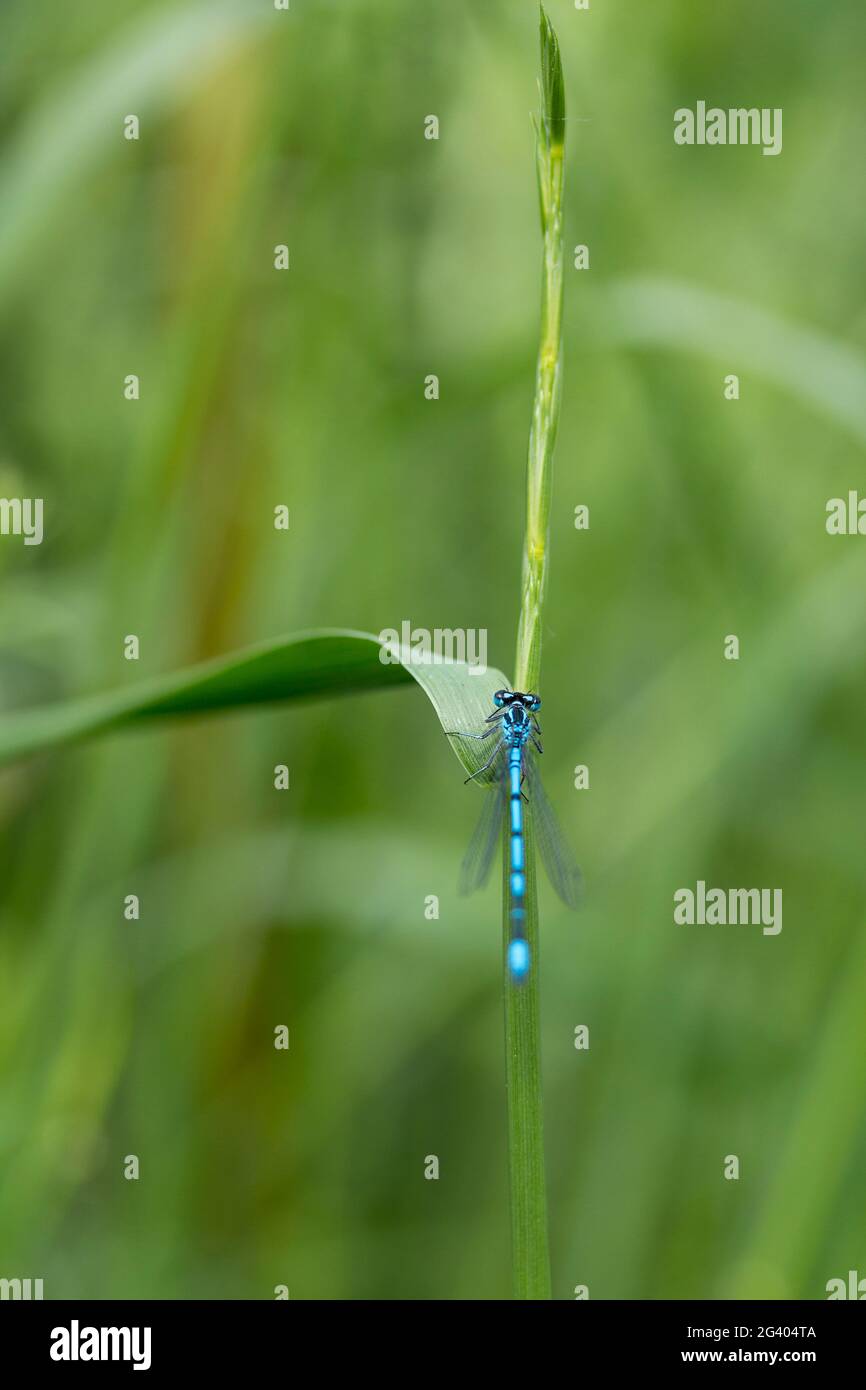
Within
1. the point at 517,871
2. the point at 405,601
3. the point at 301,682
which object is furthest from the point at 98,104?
the point at 517,871

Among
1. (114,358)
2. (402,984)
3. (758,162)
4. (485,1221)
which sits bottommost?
(485,1221)

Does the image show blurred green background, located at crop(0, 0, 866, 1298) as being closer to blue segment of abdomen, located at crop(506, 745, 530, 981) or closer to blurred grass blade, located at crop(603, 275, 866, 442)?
blurred grass blade, located at crop(603, 275, 866, 442)

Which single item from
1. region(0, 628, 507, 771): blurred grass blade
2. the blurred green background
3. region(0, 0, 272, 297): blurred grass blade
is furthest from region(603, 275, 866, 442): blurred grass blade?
region(0, 628, 507, 771): blurred grass blade

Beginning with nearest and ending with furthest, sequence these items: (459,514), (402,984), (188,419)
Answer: (188,419) → (402,984) → (459,514)

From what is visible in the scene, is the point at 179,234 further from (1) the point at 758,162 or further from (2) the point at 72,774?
(1) the point at 758,162

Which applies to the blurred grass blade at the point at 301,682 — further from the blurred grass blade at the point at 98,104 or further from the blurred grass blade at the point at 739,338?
the blurred grass blade at the point at 739,338

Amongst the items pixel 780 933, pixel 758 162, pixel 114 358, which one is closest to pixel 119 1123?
pixel 780 933

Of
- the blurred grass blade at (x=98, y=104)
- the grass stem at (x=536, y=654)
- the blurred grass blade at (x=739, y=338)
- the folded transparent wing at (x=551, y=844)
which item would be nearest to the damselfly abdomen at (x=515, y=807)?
the folded transparent wing at (x=551, y=844)
